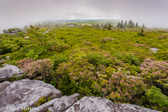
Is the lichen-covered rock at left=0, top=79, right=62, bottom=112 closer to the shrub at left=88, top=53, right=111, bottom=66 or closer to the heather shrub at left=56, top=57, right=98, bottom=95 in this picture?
the heather shrub at left=56, top=57, right=98, bottom=95

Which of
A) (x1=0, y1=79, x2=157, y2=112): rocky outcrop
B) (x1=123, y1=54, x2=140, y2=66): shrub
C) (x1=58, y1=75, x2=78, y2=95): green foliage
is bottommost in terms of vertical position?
(x1=58, y1=75, x2=78, y2=95): green foliage

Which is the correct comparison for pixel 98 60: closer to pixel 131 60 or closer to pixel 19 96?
pixel 131 60

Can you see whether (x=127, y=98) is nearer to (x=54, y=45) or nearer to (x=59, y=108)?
(x=59, y=108)

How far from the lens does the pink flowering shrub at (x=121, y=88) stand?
14.1ft

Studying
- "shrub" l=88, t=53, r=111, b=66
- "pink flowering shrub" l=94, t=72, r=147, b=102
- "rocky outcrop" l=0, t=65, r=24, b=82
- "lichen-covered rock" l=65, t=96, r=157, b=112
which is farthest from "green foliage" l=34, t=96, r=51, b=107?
"shrub" l=88, t=53, r=111, b=66

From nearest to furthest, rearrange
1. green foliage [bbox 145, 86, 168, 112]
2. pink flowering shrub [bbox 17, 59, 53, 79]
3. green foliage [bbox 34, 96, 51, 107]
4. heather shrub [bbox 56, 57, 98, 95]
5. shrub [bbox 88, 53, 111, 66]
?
green foliage [bbox 145, 86, 168, 112]
green foliage [bbox 34, 96, 51, 107]
heather shrub [bbox 56, 57, 98, 95]
pink flowering shrub [bbox 17, 59, 53, 79]
shrub [bbox 88, 53, 111, 66]

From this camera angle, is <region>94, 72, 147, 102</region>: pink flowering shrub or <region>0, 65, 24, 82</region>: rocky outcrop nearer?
<region>94, 72, 147, 102</region>: pink flowering shrub

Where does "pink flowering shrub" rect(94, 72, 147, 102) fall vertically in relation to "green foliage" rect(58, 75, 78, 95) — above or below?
above

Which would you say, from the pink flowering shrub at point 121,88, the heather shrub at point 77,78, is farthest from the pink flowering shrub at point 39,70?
the pink flowering shrub at point 121,88

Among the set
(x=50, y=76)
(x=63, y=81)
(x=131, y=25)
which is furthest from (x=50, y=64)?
(x=131, y=25)

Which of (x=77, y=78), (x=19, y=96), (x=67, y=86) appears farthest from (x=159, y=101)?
(x=19, y=96)

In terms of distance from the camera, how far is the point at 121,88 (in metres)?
4.85

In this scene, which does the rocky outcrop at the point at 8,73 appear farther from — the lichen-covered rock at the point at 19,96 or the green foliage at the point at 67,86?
the green foliage at the point at 67,86

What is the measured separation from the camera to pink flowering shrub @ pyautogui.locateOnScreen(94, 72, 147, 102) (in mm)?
4305
